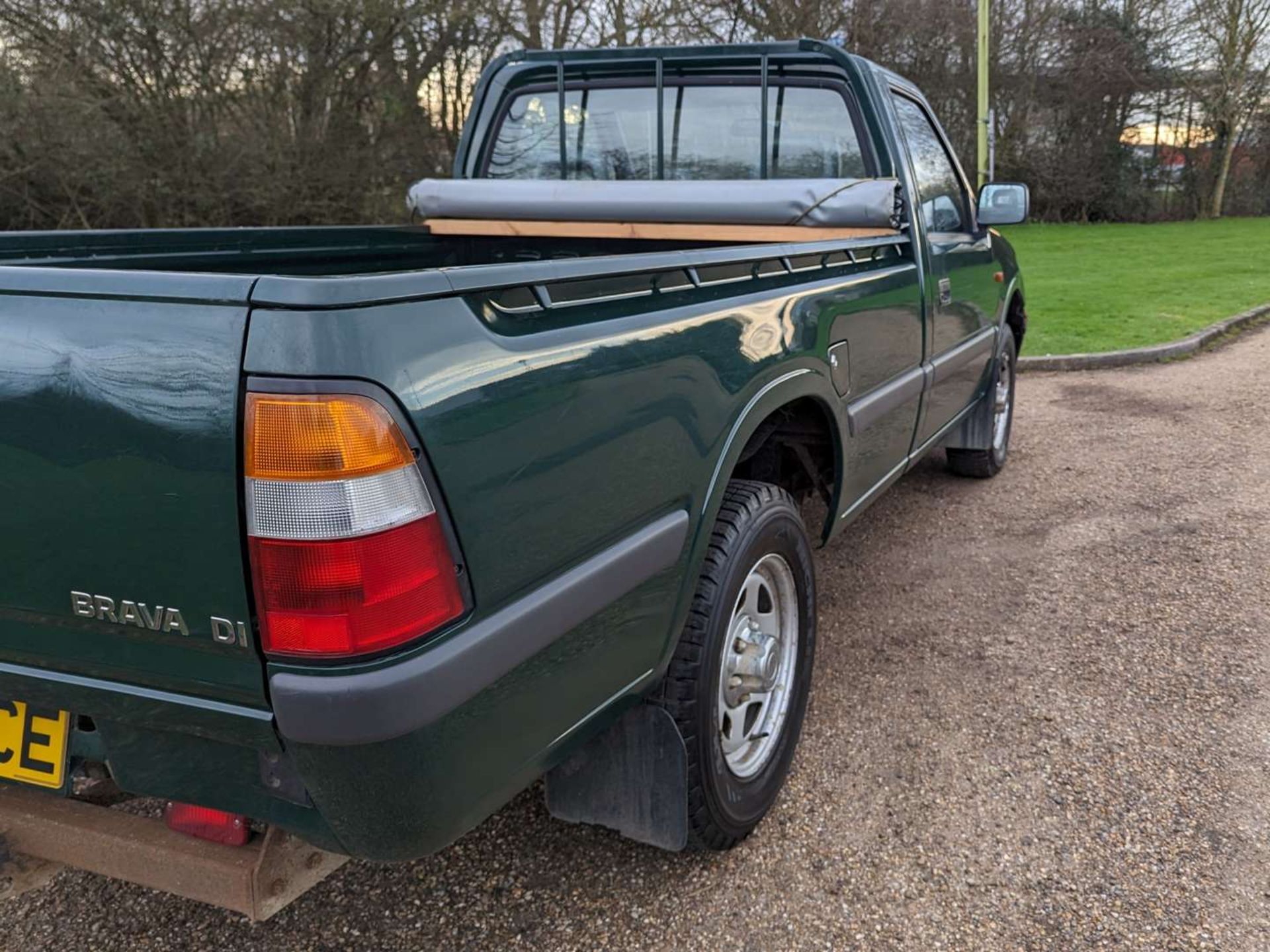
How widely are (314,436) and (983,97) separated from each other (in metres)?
15.1

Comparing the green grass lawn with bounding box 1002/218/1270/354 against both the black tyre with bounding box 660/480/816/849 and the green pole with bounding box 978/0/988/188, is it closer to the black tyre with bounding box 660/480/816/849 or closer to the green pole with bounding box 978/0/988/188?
the green pole with bounding box 978/0/988/188

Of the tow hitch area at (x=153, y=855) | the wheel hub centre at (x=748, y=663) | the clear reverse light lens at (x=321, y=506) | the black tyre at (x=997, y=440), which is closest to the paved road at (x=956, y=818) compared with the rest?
the wheel hub centre at (x=748, y=663)

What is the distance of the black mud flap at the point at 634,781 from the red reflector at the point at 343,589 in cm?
81

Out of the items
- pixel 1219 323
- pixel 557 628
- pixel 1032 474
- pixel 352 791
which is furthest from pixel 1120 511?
pixel 1219 323

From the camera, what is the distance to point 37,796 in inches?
70.0

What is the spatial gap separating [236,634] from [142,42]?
40.7 ft

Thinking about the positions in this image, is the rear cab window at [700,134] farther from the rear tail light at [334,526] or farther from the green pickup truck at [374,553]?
the rear tail light at [334,526]

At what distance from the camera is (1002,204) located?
428 centimetres

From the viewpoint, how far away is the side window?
12.4ft

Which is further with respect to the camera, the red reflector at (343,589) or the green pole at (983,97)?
the green pole at (983,97)

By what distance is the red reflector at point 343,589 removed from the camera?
1358mm

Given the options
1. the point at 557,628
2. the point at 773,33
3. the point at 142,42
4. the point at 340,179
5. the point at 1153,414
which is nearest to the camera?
the point at 557,628

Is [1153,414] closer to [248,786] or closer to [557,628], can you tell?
[557,628]

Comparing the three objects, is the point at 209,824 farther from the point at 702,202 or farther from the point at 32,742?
the point at 702,202
